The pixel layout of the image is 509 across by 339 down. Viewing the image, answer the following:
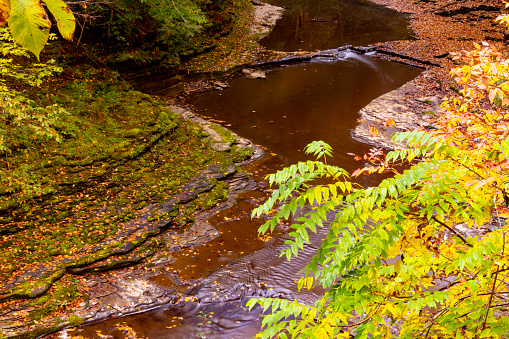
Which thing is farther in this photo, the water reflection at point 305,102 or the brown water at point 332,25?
the brown water at point 332,25

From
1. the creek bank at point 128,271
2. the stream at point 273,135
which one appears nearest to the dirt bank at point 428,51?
the stream at point 273,135

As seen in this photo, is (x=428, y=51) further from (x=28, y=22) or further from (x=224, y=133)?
(x=28, y=22)

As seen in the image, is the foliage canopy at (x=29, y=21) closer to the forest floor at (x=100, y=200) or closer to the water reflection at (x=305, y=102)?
the forest floor at (x=100, y=200)

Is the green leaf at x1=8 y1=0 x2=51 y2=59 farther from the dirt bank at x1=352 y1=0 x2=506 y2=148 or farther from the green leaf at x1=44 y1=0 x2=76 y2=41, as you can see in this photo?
the dirt bank at x1=352 y1=0 x2=506 y2=148

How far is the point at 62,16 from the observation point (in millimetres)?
1040

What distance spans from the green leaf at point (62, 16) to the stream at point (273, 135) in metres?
6.17

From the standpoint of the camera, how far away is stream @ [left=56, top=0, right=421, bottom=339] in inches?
267

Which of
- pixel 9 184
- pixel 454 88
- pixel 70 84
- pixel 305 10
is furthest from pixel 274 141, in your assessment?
pixel 305 10

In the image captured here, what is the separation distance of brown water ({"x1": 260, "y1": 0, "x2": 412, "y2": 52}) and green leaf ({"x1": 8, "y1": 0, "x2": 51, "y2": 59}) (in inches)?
932

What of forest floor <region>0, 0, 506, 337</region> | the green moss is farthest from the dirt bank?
the green moss

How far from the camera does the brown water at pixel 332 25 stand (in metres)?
25.2

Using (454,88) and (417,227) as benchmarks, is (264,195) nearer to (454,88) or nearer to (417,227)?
(417,227)

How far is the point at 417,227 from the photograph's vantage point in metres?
2.80

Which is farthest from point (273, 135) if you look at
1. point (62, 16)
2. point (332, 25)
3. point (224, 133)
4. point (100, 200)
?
point (332, 25)
